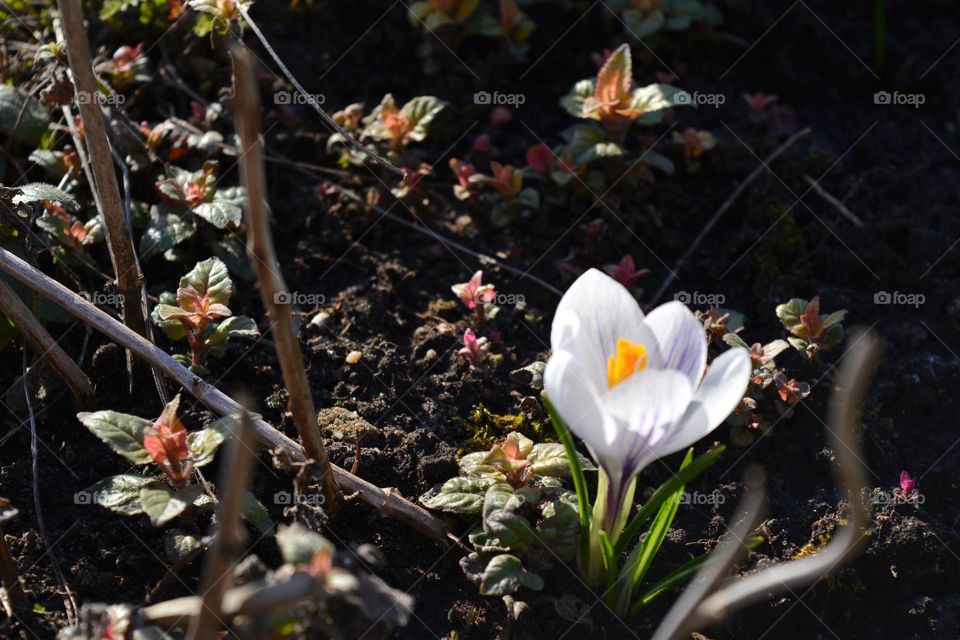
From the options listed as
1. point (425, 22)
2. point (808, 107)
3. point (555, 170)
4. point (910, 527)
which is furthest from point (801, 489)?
point (425, 22)

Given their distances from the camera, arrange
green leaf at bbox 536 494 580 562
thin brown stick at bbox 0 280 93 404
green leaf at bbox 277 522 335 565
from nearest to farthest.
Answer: green leaf at bbox 277 522 335 565 → green leaf at bbox 536 494 580 562 → thin brown stick at bbox 0 280 93 404

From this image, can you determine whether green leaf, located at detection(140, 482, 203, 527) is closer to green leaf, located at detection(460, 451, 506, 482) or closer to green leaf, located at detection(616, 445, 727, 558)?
green leaf, located at detection(460, 451, 506, 482)

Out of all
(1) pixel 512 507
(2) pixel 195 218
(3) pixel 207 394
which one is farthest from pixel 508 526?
(2) pixel 195 218

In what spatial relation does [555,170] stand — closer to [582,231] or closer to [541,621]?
[582,231]

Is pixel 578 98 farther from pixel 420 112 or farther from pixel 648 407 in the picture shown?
pixel 648 407

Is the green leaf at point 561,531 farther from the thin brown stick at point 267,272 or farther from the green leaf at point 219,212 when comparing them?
the green leaf at point 219,212

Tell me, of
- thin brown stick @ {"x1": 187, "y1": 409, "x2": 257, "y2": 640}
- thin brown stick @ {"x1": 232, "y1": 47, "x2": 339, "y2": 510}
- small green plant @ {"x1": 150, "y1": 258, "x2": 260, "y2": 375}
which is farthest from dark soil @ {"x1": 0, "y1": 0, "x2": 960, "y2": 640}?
thin brown stick @ {"x1": 187, "y1": 409, "x2": 257, "y2": 640}
